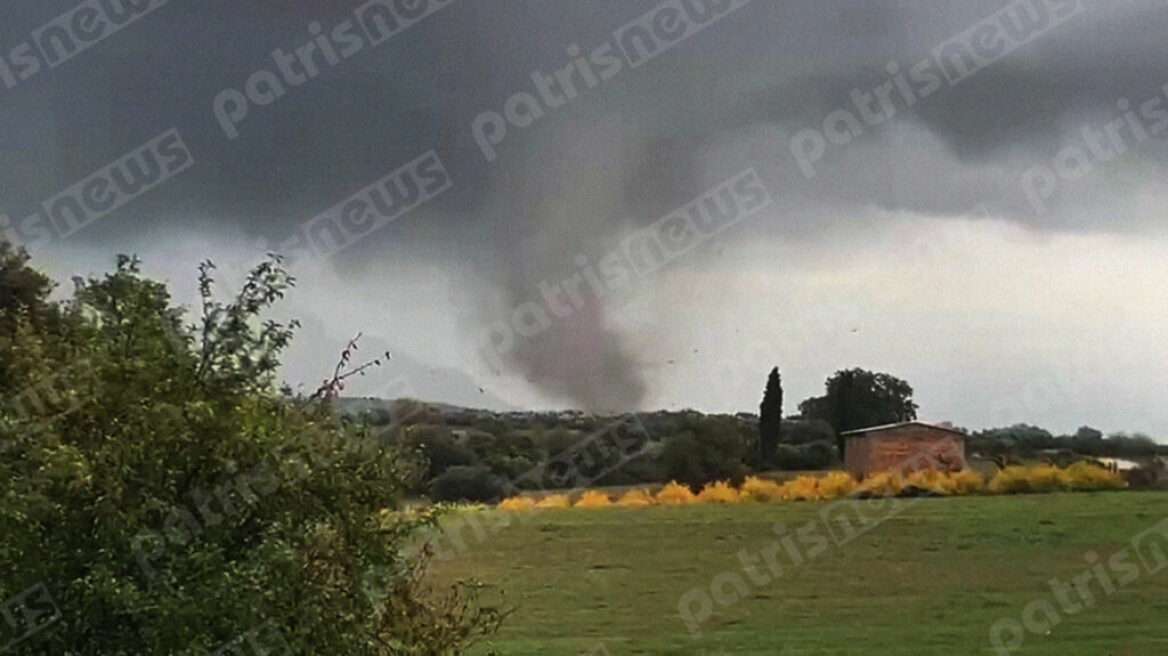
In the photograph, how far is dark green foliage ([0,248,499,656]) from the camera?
5.40 meters

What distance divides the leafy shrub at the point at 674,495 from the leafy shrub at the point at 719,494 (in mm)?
125

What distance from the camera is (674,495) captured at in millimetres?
14156

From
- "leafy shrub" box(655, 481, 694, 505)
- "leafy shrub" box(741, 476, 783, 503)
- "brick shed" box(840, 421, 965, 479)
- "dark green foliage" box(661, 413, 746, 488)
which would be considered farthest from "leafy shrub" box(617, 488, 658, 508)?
"brick shed" box(840, 421, 965, 479)

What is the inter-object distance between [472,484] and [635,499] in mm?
2387

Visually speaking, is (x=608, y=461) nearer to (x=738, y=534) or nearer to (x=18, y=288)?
(x=738, y=534)

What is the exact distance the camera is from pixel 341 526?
6086 millimetres

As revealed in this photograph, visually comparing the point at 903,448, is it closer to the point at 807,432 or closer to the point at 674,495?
the point at 807,432

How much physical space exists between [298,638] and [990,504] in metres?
10.9

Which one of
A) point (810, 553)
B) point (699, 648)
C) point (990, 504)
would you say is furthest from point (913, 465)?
point (699, 648)

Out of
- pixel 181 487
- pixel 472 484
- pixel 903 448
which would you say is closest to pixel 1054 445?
pixel 903 448

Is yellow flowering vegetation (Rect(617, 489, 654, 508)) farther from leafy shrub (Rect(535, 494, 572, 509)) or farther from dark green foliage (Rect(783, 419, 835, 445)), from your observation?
dark green foliage (Rect(783, 419, 835, 445))

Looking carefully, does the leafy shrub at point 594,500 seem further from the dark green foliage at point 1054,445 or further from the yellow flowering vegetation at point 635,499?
the dark green foliage at point 1054,445

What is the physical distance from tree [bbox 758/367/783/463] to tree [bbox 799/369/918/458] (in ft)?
1.00

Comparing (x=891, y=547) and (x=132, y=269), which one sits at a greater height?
(x=132, y=269)
